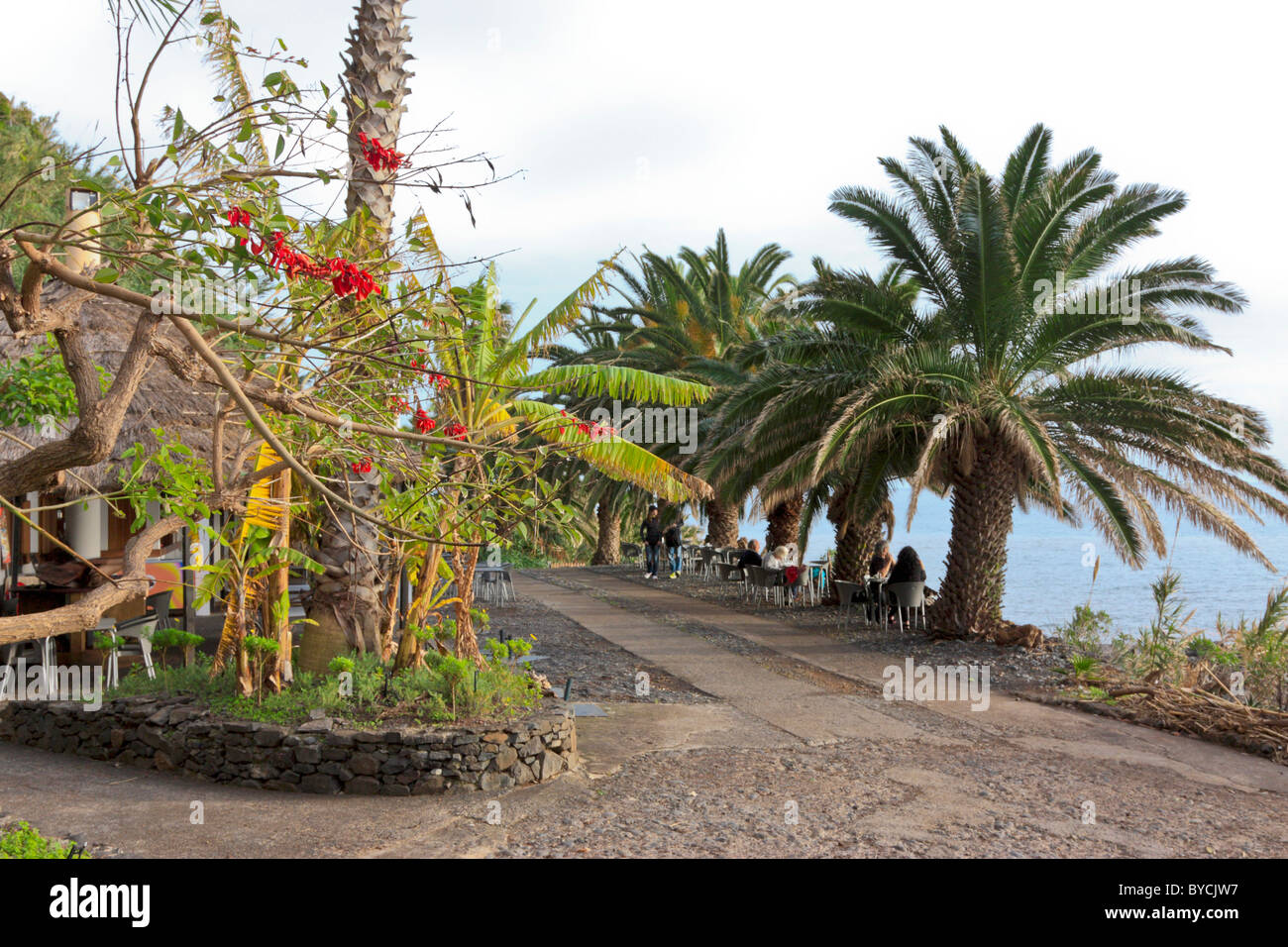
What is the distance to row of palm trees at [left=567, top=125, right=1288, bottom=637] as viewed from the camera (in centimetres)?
1253

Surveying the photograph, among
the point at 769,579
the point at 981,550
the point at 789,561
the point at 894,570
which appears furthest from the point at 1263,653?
the point at 789,561

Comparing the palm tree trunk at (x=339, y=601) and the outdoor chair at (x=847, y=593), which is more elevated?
the palm tree trunk at (x=339, y=601)

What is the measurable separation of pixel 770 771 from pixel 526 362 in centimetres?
560

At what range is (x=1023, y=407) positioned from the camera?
13102mm

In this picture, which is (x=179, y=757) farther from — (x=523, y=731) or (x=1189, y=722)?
(x=1189, y=722)

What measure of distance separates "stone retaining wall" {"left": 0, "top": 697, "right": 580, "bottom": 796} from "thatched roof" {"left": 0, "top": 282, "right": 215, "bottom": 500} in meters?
4.98

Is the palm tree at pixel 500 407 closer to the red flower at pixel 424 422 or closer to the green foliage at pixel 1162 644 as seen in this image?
the red flower at pixel 424 422

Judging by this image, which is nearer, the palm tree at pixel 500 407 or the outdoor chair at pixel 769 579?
the palm tree at pixel 500 407

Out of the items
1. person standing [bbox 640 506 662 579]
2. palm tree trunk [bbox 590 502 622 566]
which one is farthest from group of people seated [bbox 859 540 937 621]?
palm tree trunk [bbox 590 502 622 566]

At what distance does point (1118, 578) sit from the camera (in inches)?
2115

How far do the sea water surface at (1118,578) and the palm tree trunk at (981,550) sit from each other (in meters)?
0.88

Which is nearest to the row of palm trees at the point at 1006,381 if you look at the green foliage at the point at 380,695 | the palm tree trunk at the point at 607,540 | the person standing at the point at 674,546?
the green foliage at the point at 380,695

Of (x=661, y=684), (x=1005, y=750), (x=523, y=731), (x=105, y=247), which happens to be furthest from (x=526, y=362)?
(x=105, y=247)

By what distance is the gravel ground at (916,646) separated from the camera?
1166 centimetres
